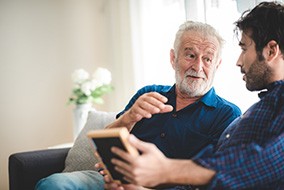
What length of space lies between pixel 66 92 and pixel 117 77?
49 cm

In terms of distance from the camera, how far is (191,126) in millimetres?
1573

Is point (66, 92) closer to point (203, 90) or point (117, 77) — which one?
point (117, 77)

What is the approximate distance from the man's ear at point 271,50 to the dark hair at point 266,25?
0.01 metres

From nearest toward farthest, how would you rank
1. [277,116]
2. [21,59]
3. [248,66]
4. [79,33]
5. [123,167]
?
[123,167] < [277,116] < [248,66] < [21,59] < [79,33]

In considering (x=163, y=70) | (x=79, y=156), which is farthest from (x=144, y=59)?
(x=79, y=156)

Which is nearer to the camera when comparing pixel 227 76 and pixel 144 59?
pixel 227 76

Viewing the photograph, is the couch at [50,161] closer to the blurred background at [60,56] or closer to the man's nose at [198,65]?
the man's nose at [198,65]

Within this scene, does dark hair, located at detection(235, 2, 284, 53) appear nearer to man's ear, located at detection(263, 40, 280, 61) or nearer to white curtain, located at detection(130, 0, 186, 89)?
man's ear, located at detection(263, 40, 280, 61)

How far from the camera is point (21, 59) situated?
3.14 m

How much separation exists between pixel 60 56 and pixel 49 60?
0.11 meters

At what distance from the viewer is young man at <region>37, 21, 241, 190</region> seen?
5.06 ft

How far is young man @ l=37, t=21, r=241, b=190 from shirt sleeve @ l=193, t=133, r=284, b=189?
0.52 meters

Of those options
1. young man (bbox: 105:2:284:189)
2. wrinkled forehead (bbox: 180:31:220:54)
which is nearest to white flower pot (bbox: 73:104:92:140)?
wrinkled forehead (bbox: 180:31:220:54)

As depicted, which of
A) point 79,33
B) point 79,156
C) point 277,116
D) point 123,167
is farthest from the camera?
point 79,33
